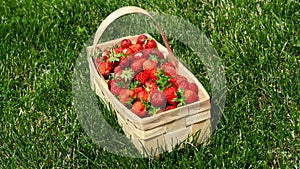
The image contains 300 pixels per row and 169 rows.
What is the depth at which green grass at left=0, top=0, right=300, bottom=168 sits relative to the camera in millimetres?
2074

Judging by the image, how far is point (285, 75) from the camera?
234 centimetres

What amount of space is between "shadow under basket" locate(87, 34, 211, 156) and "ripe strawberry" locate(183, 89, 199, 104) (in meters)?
0.02

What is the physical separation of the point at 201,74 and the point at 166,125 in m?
0.61

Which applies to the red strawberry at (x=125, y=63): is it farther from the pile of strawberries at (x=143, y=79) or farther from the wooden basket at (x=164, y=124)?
the wooden basket at (x=164, y=124)

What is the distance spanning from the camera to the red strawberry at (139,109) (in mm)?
1988

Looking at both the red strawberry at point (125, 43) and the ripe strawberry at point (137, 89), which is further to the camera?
the red strawberry at point (125, 43)

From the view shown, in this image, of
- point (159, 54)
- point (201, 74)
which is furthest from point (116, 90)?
point (201, 74)

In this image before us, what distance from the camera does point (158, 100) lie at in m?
2.00

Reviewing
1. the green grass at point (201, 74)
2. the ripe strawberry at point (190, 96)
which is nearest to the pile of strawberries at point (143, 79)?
the ripe strawberry at point (190, 96)

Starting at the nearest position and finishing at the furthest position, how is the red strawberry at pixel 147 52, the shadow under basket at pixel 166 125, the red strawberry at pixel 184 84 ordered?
A: the shadow under basket at pixel 166 125
the red strawberry at pixel 184 84
the red strawberry at pixel 147 52

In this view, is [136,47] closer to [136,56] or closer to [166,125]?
[136,56]

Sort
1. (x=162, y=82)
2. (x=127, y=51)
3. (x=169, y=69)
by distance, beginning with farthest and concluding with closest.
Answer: (x=127, y=51)
(x=169, y=69)
(x=162, y=82)

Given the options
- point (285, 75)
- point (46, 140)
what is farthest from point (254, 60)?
point (46, 140)

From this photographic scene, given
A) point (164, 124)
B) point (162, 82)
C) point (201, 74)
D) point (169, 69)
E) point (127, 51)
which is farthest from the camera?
point (201, 74)
